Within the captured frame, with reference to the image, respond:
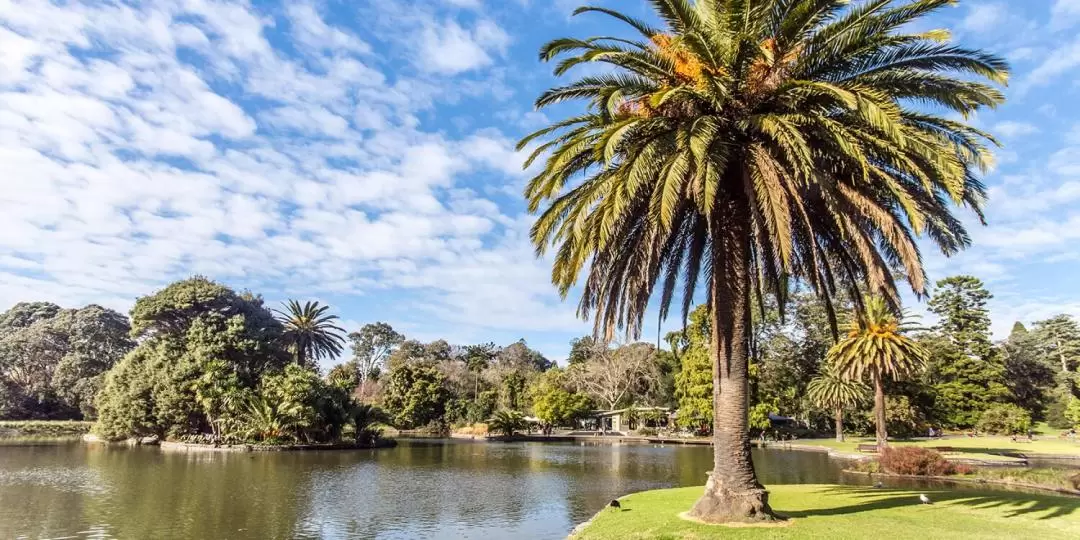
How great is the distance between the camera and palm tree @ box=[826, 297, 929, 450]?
42469 millimetres

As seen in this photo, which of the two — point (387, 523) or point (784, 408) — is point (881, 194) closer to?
point (387, 523)

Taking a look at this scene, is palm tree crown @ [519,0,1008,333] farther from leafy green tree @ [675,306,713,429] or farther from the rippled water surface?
leafy green tree @ [675,306,713,429]

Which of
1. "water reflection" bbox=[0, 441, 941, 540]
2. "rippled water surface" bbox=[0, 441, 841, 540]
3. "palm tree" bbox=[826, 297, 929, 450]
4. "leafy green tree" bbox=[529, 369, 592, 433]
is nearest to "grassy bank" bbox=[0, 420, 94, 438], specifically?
"rippled water surface" bbox=[0, 441, 841, 540]

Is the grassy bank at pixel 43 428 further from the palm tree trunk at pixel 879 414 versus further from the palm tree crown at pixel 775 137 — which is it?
the palm tree trunk at pixel 879 414

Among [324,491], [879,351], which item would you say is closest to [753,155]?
[324,491]

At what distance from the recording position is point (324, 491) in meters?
26.1

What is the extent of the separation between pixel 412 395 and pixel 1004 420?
62226 mm

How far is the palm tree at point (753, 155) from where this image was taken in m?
11.6

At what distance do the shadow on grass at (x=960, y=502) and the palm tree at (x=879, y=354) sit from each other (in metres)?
25.8

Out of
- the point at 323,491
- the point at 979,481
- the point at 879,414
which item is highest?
the point at 879,414

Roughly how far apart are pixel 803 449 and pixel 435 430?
45.1 m

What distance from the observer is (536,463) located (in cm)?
4031

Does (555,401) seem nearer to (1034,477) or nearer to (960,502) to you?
(1034,477)

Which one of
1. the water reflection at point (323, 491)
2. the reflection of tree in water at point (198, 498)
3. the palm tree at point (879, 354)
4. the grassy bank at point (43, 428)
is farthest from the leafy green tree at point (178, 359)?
the palm tree at point (879, 354)
